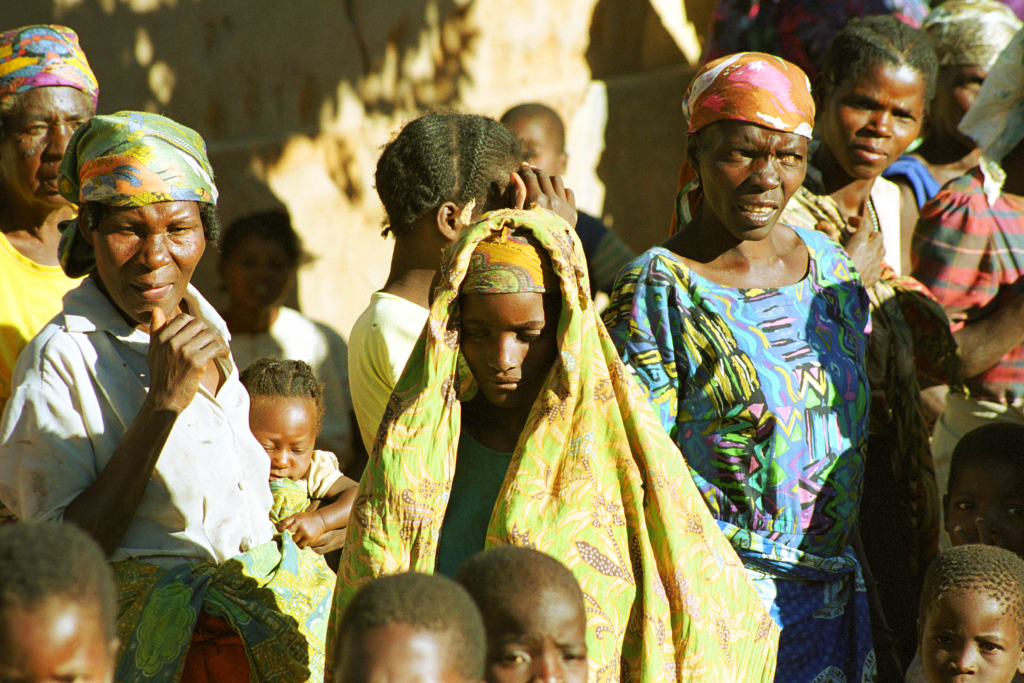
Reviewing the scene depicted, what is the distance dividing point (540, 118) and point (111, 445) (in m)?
2.96

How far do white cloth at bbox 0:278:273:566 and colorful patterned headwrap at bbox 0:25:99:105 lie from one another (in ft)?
4.31

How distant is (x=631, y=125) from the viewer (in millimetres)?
6219

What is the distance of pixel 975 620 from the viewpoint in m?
2.93

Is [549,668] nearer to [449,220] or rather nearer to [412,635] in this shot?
[412,635]

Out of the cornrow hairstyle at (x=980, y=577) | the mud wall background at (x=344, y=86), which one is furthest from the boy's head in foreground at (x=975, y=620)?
the mud wall background at (x=344, y=86)

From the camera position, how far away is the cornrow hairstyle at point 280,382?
147 inches

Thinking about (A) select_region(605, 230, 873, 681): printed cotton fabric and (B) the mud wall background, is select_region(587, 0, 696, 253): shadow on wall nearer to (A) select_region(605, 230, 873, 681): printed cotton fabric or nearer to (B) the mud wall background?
(B) the mud wall background

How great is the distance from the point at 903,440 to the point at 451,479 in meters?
1.55

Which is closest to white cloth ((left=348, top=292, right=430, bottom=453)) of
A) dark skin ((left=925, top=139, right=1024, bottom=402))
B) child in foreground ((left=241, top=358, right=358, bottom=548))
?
child in foreground ((left=241, top=358, right=358, bottom=548))

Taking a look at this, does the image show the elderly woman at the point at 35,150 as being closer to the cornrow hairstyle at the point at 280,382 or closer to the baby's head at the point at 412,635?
the cornrow hairstyle at the point at 280,382

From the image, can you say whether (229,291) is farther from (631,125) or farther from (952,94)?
(952,94)

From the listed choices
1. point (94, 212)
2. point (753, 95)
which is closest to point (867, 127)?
point (753, 95)

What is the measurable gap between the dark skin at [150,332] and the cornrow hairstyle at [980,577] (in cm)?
200

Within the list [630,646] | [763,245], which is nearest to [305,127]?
[763,245]
